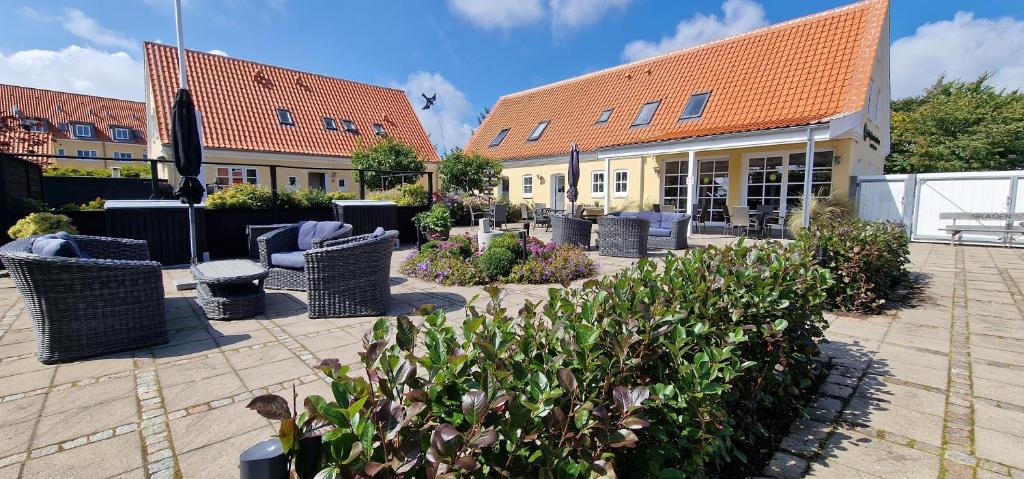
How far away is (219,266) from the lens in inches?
175

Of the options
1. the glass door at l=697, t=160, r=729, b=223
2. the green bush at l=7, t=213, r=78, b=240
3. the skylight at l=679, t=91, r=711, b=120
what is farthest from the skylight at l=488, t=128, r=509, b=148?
the green bush at l=7, t=213, r=78, b=240

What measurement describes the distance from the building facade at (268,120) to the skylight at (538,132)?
16.3 feet

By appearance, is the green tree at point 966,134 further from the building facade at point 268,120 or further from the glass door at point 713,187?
the building facade at point 268,120

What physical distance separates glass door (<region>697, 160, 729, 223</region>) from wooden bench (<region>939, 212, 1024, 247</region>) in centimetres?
467

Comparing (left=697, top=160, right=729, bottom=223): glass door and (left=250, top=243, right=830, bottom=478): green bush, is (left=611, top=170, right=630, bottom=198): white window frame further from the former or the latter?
(left=250, top=243, right=830, bottom=478): green bush

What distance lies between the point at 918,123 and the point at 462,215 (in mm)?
21338

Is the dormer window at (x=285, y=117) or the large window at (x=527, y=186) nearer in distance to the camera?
the dormer window at (x=285, y=117)

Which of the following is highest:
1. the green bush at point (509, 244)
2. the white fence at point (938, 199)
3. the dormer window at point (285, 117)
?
the dormer window at point (285, 117)

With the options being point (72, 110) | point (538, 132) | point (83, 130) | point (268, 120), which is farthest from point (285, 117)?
point (72, 110)

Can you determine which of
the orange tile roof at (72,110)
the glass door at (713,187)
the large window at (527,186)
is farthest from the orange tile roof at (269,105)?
the orange tile roof at (72,110)

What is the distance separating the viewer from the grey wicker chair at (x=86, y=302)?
2.90 m

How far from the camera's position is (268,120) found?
17.3 metres

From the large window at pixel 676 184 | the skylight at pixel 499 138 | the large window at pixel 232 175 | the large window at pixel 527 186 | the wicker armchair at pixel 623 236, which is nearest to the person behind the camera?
the wicker armchair at pixel 623 236

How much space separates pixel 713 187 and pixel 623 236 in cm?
670
